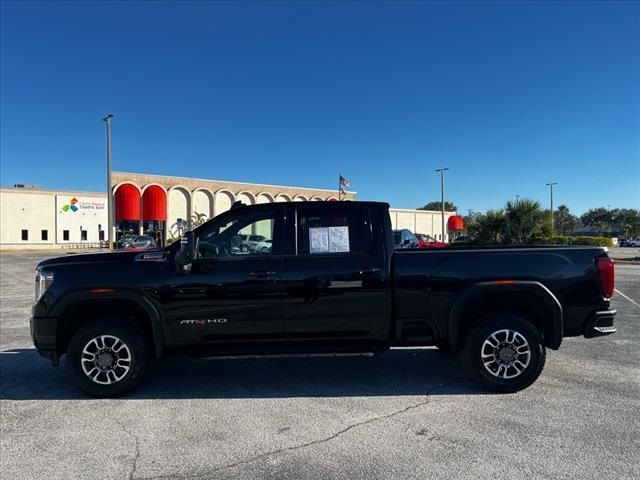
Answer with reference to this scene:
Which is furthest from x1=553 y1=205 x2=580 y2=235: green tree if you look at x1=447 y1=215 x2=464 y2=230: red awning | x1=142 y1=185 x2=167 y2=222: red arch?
x1=142 y1=185 x2=167 y2=222: red arch

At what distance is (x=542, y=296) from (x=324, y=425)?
2.58m

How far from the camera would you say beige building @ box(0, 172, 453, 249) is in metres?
52.8

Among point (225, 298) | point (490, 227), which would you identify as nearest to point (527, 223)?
point (490, 227)

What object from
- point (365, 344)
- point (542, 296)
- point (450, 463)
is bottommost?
point (450, 463)

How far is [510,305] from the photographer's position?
209 inches

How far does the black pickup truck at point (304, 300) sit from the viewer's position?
500cm

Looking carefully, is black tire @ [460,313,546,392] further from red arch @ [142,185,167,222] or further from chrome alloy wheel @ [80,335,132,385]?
red arch @ [142,185,167,222]

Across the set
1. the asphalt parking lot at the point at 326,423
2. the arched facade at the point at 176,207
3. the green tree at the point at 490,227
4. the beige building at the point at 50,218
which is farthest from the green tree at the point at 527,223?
the beige building at the point at 50,218

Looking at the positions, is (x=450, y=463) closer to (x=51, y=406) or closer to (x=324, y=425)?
(x=324, y=425)

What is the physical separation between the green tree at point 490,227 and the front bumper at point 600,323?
2426 centimetres

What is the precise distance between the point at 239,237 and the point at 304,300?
966 mm

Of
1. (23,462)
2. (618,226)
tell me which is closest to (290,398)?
(23,462)

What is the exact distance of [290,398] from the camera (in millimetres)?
4996

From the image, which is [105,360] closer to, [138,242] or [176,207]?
[138,242]
